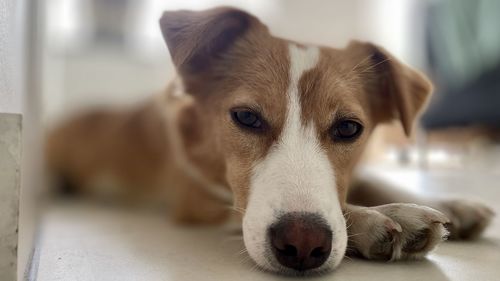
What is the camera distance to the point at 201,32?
56.4 inches

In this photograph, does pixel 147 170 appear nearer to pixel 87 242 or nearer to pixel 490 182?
pixel 87 242

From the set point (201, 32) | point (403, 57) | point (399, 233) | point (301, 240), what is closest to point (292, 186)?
point (301, 240)

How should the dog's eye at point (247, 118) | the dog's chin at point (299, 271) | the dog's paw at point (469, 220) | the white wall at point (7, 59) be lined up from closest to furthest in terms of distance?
the white wall at point (7, 59) → the dog's chin at point (299, 271) → the dog's eye at point (247, 118) → the dog's paw at point (469, 220)

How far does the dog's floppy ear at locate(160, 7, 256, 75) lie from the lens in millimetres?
1426

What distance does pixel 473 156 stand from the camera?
17.4 feet

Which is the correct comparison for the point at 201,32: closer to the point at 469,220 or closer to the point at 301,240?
the point at 301,240

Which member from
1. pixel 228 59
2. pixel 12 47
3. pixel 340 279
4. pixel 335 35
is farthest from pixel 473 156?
pixel 12 47

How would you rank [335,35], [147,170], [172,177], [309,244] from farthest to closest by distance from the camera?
[335,35]
[147,170]
[172,177]
[309,244]

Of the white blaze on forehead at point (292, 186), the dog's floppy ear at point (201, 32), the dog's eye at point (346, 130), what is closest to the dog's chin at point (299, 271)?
the white blaze on forehead at point (292, 186)

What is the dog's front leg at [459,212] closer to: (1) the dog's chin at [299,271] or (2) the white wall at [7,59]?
(1) the dog's chin at [299,271]

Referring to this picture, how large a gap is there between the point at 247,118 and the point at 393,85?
0.54 metres

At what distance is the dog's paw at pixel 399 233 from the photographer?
112 centimetres

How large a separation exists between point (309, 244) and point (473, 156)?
4.84m

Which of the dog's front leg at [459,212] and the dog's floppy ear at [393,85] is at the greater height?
the dog's floppy ear at [393,85]
